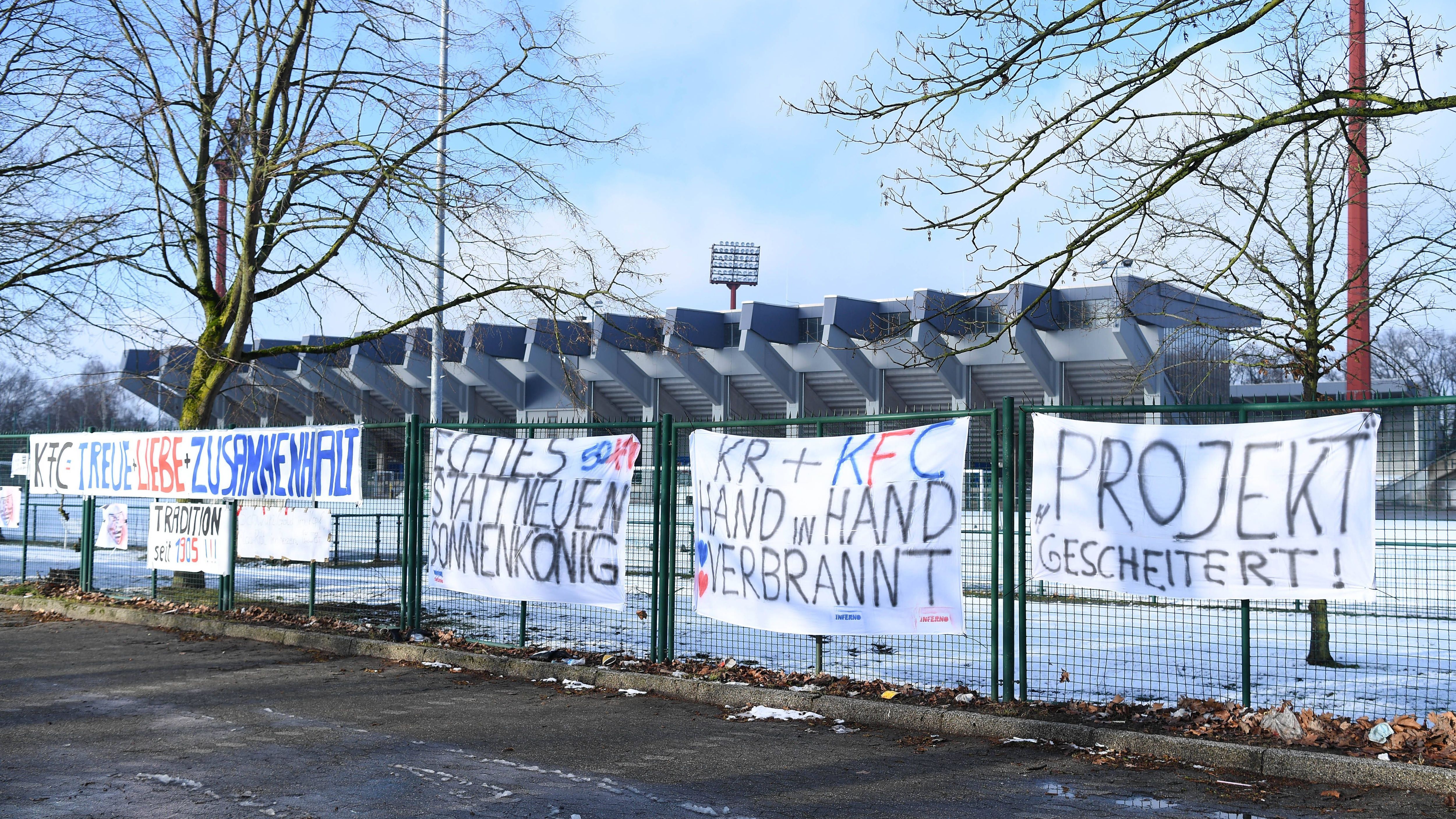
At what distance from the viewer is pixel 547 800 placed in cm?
559

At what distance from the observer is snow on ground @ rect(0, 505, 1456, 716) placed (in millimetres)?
8398

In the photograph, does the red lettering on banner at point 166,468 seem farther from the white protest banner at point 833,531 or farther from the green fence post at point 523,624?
the white protest banner at point 833,531

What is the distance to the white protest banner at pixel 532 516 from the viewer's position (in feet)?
31.5

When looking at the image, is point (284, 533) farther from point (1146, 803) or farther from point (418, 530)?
point (1146, 803)

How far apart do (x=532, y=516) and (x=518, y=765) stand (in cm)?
382

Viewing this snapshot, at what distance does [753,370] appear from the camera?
145ft

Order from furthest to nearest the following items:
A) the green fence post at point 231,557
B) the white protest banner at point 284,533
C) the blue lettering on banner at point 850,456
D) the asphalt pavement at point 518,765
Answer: the green fence post at point 231,557
the white protest banner at point 284,533
the blue lettering on banner at point 850,456
the asphalt pavement at point 518,765

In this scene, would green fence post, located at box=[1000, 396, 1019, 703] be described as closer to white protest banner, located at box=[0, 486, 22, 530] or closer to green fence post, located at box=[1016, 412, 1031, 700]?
green fence post, located at box=[1016, 412, 1031, 700]

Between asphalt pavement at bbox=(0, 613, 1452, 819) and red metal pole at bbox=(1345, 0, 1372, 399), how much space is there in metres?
5.00

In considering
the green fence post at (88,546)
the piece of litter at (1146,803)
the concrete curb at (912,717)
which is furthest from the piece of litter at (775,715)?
the green fence post at (88,546)

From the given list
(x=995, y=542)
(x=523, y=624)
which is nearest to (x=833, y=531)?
(x=995, y=542)

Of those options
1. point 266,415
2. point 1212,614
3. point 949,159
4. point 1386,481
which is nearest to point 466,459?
point 949,159

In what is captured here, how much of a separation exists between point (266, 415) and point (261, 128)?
657 centimetres

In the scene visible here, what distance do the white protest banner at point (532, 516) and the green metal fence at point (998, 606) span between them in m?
0.25
